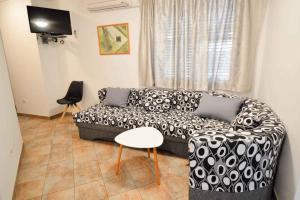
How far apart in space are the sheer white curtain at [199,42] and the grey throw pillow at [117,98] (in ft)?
1.52

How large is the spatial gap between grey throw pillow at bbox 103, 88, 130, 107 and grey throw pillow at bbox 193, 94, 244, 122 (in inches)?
49.1

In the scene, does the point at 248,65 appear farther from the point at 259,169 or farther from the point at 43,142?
the point at 43,142

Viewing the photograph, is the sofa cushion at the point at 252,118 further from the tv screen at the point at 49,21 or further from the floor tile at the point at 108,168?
the tv screen at the point at 49,21

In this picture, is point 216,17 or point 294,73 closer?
point 294,73

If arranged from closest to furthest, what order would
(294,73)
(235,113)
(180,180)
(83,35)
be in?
1. (294,73)
2. (180,180)
3. (235,113)
4. (83,35)

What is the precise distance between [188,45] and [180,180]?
197 centimetres

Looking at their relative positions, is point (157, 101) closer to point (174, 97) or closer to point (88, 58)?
point (174, 97)

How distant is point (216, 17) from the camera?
271 centimetres

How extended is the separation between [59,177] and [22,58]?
294 cm

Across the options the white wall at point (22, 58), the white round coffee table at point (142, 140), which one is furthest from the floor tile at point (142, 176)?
the white wall at point (22, 58)

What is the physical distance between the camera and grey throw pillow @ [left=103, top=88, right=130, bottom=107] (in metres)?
3.24

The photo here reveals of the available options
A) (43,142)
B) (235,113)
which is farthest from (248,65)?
(43,142)

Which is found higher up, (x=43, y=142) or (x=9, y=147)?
(x=9, y=147)

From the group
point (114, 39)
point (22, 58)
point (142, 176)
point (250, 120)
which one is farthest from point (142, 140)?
point (22, 58)
